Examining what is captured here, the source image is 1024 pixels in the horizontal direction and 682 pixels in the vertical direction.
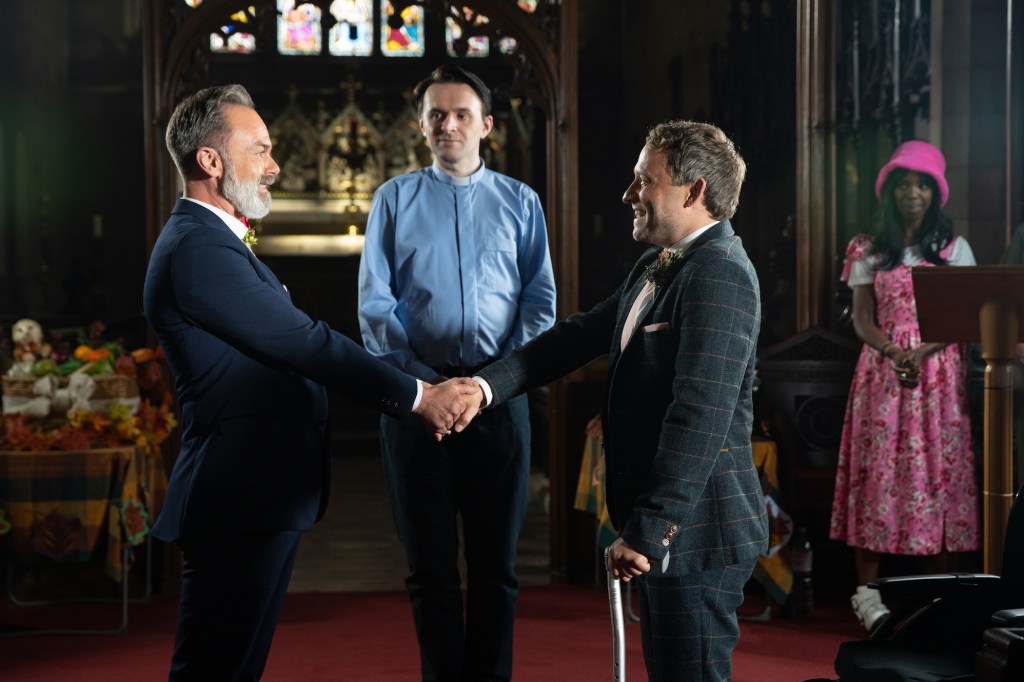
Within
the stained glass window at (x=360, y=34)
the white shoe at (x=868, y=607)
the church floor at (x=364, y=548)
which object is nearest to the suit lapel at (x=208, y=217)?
the white shoe at (x=868, y=607)

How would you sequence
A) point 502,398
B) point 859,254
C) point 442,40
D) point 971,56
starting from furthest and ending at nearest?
1. point 442,40
2. point 971,56
3. point 859,254
4. point 502,398

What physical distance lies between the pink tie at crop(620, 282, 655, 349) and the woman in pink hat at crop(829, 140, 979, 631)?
210cm

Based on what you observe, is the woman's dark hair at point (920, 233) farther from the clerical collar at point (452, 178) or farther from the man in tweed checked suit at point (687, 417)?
the man in tweed checked suit at point (687, 417)

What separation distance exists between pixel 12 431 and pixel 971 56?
4.28 meters

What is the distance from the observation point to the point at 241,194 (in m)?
2.32

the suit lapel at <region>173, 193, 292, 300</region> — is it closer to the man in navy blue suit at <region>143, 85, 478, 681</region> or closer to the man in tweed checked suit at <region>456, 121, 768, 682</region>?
the man in navy blue suit at <region>143, 85, 478, 681</region>

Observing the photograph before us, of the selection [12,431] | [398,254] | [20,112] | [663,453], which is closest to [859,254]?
[398,254]

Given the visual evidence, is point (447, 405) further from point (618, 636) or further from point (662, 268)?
point (618, 636)

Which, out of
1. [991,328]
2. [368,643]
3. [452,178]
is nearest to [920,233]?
[991,328]

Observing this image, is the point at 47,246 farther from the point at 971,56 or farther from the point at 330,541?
the point at 971,56

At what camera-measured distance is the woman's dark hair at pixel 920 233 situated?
13.6 ft

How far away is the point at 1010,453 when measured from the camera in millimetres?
2879

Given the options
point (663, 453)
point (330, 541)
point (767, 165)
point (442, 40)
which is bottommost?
point (330, 541)

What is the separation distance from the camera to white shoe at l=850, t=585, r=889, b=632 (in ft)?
13.3
